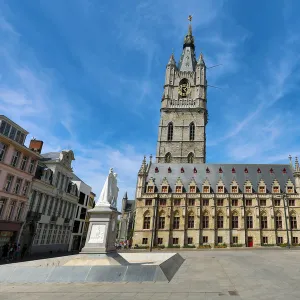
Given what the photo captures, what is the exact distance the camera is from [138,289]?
8992mm

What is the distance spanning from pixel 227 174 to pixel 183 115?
78.9 feet

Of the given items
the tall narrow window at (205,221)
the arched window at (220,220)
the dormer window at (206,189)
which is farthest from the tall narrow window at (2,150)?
the arched window at (220,220)

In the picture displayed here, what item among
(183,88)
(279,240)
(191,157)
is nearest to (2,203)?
(279,240)

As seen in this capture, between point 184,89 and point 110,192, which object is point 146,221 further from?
point 184,89

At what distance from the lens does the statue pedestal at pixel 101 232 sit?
12.9 metres

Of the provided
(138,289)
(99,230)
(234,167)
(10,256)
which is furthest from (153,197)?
(138,289)

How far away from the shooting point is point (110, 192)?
586 inches

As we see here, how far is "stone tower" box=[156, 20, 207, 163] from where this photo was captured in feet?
214

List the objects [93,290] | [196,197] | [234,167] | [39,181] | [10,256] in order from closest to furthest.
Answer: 1. [93,290]
2. [10,256]
3. [39,181]
4. [196,197]
5. [234,167]

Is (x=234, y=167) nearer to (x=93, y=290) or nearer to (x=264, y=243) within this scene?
(x=264, y=243)

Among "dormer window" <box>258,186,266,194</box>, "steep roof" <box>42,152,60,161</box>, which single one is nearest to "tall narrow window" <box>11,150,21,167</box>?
"steep roof" <box>42,152,60,161</box>

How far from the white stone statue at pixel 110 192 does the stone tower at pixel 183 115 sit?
49.8 metres

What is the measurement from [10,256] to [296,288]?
82.5ft

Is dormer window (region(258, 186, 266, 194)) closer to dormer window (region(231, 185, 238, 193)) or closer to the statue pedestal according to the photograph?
dormer window (region(231, 185, 238, 193))
